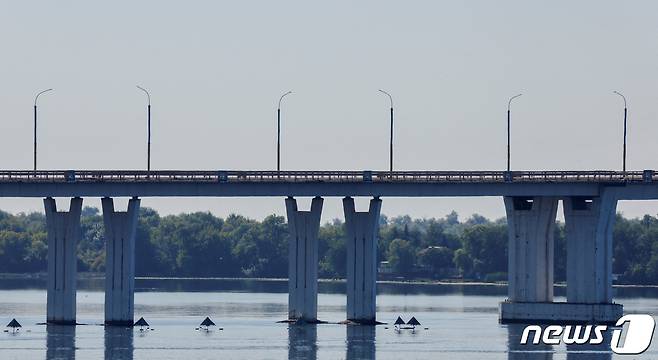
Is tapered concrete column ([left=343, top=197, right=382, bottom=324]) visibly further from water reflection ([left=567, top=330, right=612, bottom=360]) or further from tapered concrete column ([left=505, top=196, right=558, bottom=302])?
water reflection ([left=567, top=330, right=612, bottom=360])

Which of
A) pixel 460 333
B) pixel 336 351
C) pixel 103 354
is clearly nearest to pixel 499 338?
pixel 460 333

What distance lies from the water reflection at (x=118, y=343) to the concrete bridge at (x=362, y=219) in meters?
2.44

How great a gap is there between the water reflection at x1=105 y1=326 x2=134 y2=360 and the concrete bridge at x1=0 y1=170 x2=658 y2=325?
2.44m

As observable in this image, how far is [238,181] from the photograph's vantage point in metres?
173

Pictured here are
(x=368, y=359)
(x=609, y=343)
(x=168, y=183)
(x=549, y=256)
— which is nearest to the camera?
(x=368, y=359)

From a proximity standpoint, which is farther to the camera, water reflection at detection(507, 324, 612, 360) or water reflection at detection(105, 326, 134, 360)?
water reflection at detection(507, 324, 612, 360)

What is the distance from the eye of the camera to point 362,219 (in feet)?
572

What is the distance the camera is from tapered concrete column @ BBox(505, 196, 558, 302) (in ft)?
598

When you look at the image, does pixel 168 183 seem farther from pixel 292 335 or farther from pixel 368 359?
pixel 368 359

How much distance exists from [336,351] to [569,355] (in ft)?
49.7

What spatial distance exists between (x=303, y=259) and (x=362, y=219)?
17.7 feet

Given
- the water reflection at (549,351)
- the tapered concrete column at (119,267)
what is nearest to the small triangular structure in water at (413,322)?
the water reflection at (549,351)

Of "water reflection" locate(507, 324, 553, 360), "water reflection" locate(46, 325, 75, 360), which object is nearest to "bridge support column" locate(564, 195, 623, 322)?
"water reflection" locate(507, 324, 553, 360)

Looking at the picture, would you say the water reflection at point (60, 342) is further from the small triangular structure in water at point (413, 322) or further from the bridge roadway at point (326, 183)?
the small triangular structure in water at point (413, 322)
